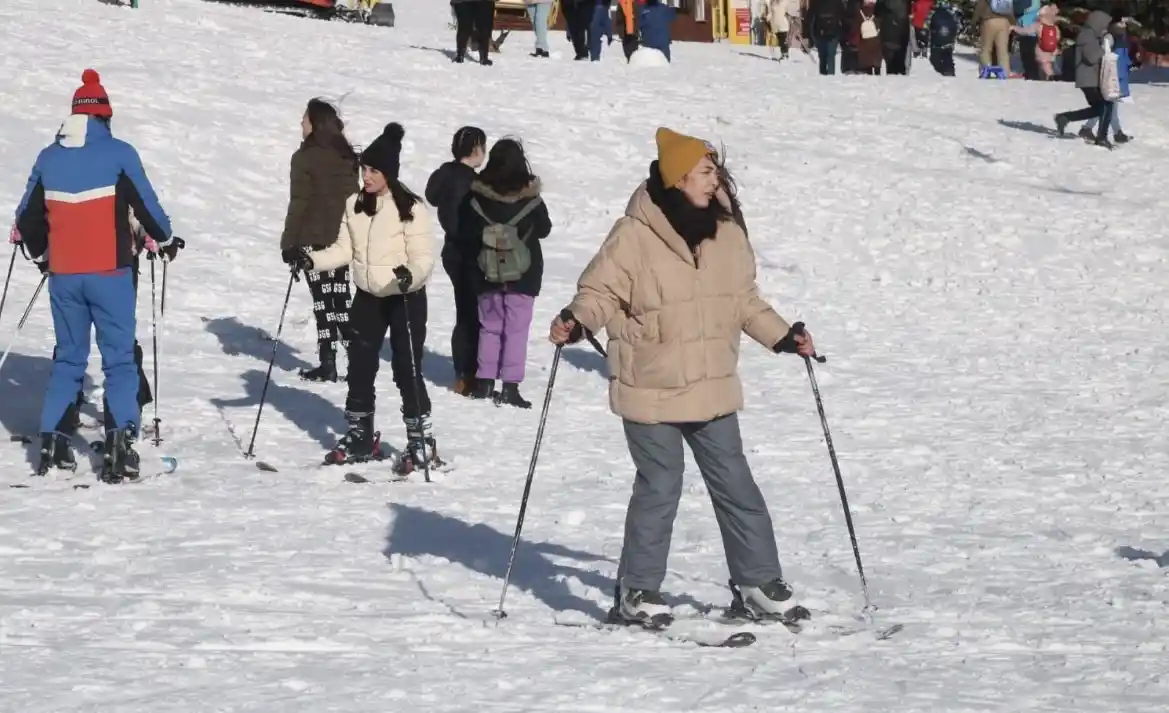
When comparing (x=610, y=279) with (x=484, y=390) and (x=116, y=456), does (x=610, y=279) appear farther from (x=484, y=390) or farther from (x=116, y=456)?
(x=484, y=390)

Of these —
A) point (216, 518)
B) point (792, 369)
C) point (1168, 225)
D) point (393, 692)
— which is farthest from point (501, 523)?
point (1168, 225)

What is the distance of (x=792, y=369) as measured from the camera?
45.2ft

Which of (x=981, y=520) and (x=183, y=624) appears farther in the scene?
(x=981, y=520)

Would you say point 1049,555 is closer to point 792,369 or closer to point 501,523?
point 501,523

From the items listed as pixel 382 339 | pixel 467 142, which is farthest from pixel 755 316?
pixel 467 142

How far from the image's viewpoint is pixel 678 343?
638cm

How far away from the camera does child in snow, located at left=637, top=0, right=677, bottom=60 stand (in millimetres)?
29547

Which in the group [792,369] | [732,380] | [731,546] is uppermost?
[732,380]

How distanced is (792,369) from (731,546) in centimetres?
728

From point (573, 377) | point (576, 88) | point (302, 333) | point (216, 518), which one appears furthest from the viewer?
point (576, 88)

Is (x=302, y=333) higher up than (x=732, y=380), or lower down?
lower down

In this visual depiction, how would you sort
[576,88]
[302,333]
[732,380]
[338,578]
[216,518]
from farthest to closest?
1. [576,88]
2. [302,333]
3. [216,518]
4. [338,578]
5. [732,380]

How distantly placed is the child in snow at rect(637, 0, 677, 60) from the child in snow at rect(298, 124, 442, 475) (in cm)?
A: 2015

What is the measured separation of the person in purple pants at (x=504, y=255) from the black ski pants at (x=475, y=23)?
43.5ft
